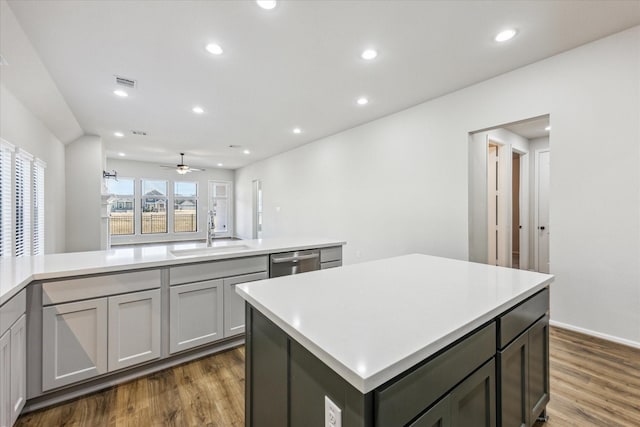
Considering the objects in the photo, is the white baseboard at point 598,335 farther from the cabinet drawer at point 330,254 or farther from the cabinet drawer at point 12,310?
the cabinet drawer at point 12,310

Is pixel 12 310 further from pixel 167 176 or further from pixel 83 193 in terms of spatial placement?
pixel 167 176

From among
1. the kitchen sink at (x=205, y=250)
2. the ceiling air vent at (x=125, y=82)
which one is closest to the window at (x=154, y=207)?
the ceiling air vent at (x=125, y=82)

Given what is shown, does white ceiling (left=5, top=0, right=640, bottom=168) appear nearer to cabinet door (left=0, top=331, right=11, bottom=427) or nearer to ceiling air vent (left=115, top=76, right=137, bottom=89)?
ceiling air vent (left=115, top=76, right=137, bottom=89)

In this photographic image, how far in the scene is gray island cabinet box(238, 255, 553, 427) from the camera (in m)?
0.74

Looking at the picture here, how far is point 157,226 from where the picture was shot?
933cm

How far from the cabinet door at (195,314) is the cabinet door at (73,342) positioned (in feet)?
1.41

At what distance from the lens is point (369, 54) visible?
8.87ft

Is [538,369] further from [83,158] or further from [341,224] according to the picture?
[83,158]

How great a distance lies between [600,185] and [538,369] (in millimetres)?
2102

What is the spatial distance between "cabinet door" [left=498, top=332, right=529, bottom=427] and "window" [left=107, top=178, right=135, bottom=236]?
10312 millimetres

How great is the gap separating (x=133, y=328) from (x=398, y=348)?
6.71 feet

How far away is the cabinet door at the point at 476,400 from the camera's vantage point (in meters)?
0.94

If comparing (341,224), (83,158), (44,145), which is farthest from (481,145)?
(83,158)


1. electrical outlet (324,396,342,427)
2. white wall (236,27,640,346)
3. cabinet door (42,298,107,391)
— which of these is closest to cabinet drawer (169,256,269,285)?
cabinet door (42,298,107,391)
